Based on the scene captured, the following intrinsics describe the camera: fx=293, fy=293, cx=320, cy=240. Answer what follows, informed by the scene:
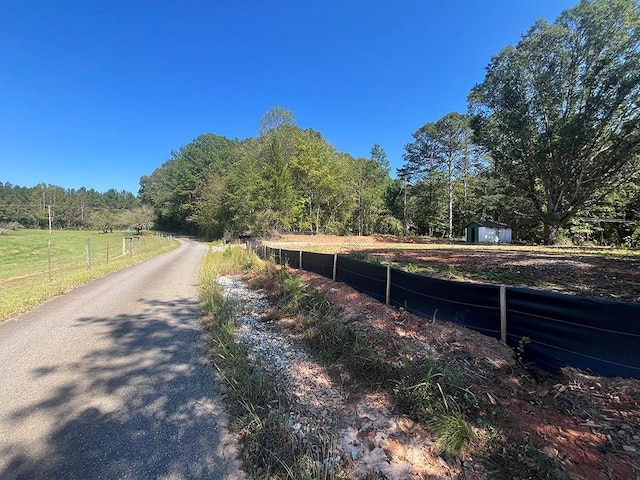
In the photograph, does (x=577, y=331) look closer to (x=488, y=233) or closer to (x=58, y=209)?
(x=488, y=233)

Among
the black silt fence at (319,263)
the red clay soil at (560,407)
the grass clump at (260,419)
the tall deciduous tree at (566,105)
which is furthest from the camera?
the tall deciduous tree at (566,105)

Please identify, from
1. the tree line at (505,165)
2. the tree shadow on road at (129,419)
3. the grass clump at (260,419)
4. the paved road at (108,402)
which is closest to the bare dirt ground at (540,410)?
the grass clump at (260,419)

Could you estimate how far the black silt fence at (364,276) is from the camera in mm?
5844

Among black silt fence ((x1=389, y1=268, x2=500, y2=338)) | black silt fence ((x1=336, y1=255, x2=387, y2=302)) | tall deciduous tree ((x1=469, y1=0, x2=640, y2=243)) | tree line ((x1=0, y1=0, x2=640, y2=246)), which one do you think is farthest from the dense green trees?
black silt fence ((x1=389, y1=268, x2=500, y2=338))

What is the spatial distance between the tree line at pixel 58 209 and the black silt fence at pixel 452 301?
75.5 meters

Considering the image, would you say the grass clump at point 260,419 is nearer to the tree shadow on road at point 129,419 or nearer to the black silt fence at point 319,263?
the tree shadow on road at point 129,419

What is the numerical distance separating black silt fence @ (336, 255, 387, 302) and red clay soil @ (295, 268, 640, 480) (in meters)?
1.83

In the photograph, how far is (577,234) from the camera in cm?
3366

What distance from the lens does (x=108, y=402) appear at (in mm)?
3037

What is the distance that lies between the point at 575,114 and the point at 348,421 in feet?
99.7

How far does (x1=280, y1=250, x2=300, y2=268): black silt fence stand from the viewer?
11.3 metres

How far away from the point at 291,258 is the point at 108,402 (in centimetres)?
889

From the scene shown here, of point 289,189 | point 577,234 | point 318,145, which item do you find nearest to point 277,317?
point 289,189

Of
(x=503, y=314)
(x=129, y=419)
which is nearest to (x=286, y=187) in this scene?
(x=503, y=314)
